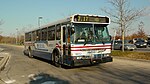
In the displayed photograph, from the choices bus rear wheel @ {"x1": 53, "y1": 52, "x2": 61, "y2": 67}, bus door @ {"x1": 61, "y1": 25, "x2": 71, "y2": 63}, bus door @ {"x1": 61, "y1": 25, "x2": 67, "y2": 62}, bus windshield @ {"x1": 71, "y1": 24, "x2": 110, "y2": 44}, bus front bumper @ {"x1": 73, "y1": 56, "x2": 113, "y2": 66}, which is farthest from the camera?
bus rear wheel @ {"x1": 53, "y1": 52, "x2": 61, "y2": 67}

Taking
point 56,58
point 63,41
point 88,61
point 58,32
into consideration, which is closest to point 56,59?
point 56,58

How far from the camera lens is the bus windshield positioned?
1362cm

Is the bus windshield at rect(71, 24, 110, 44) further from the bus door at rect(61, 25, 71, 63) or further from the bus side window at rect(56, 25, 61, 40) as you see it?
the bus side window at rect(56, 25, 61, 40)

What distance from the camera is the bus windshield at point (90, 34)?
44.7 feet

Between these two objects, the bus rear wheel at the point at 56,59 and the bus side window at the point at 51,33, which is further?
the bus side window at the point at 51,33

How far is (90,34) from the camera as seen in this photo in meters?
14.0

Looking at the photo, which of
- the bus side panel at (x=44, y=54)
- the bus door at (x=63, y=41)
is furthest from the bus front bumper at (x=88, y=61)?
the bus side panel at (x=44, y=54)

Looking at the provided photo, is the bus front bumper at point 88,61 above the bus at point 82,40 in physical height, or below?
below

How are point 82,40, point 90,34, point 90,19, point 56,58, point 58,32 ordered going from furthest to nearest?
point 56,58
point 58,32
point 90,19
point 90,34
point 82,40

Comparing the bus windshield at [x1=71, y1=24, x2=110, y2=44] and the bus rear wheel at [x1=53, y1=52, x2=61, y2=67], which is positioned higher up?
the bus windshield at [x1=71, y1=24, x2=110, y2=44]

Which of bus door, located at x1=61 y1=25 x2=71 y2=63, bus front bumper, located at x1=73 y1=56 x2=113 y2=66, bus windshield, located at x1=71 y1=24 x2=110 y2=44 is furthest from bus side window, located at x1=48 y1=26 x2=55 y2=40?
bus front bumper, located at x1=73 y1=56 x2=113 y2=66

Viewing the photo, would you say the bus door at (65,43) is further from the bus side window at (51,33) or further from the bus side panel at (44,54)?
the bus side panel at (44,54)

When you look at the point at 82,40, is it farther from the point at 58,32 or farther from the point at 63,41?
the point at 58,32

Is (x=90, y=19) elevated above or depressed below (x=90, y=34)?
above
